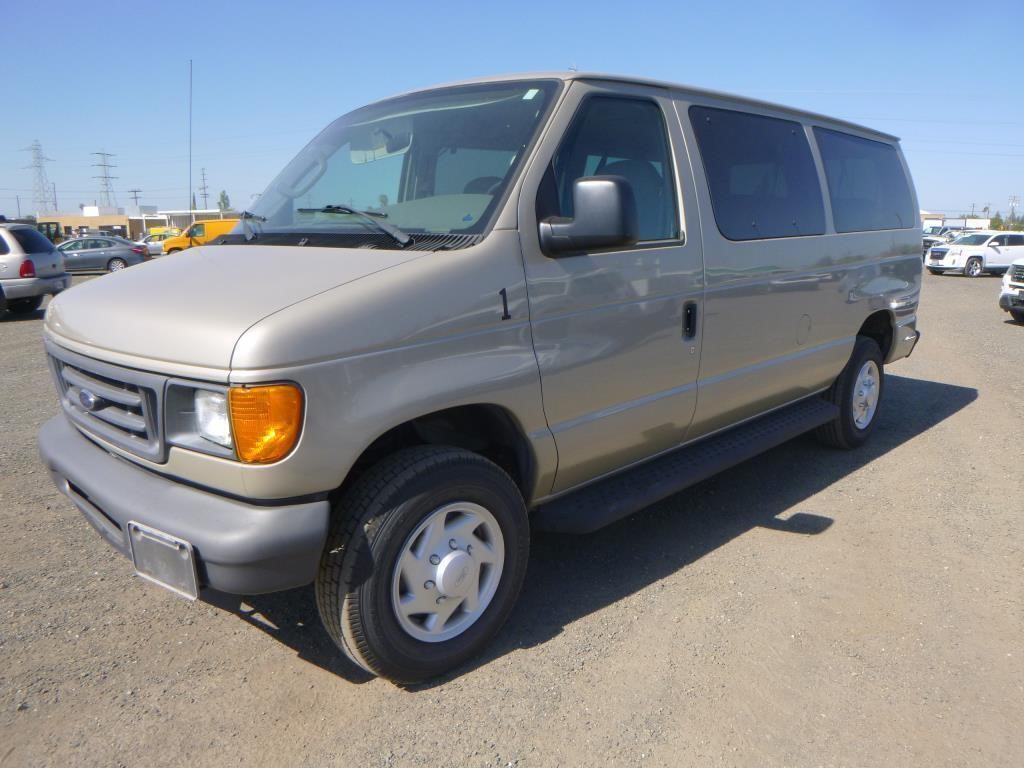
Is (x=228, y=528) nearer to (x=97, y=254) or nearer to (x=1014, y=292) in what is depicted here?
(x=1014, y=292)

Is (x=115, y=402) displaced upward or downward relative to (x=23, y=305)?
upward

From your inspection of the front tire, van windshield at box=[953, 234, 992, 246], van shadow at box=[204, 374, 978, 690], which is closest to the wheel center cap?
the front tire

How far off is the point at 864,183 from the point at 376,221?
378 centimetres

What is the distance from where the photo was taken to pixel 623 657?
2.99m

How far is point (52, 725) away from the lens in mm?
2574

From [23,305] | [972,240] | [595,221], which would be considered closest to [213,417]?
[595,221]

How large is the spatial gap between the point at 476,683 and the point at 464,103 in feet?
7.74

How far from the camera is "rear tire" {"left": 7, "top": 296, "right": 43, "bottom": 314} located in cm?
1420

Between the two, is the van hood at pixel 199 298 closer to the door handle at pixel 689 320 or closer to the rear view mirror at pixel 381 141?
the rear view mirror at pixel 381 141

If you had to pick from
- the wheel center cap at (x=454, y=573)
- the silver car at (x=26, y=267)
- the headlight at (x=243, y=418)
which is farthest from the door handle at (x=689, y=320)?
the silver car at (x=26, y=267)

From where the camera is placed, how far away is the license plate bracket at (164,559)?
91.3 inches

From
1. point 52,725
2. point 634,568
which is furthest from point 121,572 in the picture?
point 634,568

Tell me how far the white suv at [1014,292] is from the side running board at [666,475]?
11166 millimetres

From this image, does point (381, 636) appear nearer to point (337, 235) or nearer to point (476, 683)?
point (476, 683)
